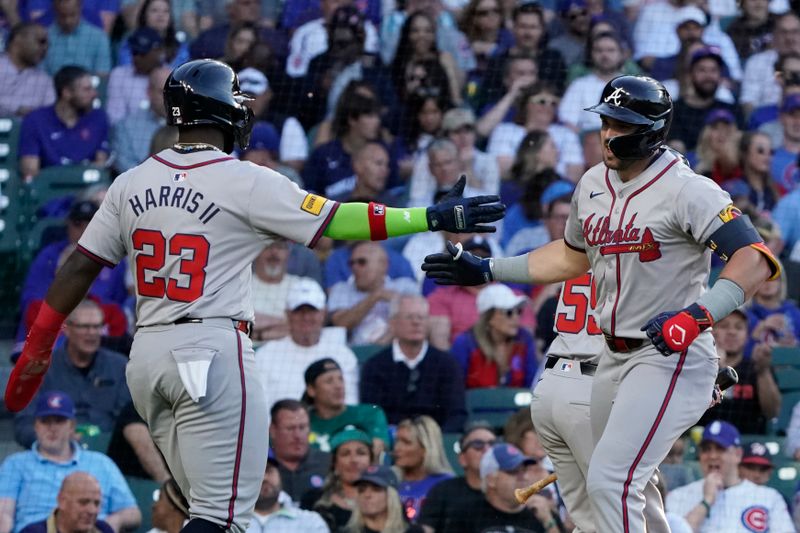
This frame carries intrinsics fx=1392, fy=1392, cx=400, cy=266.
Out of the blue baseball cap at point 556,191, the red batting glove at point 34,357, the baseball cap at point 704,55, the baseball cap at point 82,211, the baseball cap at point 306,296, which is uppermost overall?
the baseball cap at point 704,55

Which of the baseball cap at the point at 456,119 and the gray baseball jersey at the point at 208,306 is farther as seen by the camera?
the baseball cap at the point at 456,119

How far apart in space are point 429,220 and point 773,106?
5585mm

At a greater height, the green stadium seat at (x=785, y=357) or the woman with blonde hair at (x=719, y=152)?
the woman with blonde hair at (x=719, y=152)

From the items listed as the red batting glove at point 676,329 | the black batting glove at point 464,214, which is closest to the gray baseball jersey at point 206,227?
the black batting glove at point 464,214

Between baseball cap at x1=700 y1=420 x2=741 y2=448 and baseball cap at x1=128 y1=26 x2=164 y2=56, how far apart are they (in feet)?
15.1

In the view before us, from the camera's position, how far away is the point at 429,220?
14.0ft

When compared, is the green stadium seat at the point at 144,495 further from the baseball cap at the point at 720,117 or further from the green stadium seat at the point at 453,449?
the baseball cap at the point at 720,117

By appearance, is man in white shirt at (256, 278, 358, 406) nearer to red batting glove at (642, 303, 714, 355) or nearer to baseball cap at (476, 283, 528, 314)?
baseball cap at (476, 283, 528, 314)

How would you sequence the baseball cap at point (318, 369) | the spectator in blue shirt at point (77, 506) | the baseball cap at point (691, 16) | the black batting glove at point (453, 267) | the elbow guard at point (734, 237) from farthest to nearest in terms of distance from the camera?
the baseball cap at point (691, 16) < the baseball cap at point (318, 369) < the spectator in blue shirt at point (77, 506) < the black batting glove at point (453, 267) < the elbow guard at point (734, 237)

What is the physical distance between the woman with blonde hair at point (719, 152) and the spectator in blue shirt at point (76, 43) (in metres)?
4.03

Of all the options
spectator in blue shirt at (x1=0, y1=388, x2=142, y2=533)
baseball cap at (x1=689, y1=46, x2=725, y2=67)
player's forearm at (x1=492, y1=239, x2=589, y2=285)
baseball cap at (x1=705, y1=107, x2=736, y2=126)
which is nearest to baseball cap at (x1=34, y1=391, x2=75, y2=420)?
spectator in blue shirt at (x1=0, y1=388, x2=142, y2=533)

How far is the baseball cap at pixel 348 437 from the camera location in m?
6.81

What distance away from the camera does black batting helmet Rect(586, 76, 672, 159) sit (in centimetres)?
432

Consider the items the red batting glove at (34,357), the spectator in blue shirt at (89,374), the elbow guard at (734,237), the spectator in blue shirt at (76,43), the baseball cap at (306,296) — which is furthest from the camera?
the spectator in blue shirt at (76,43)
